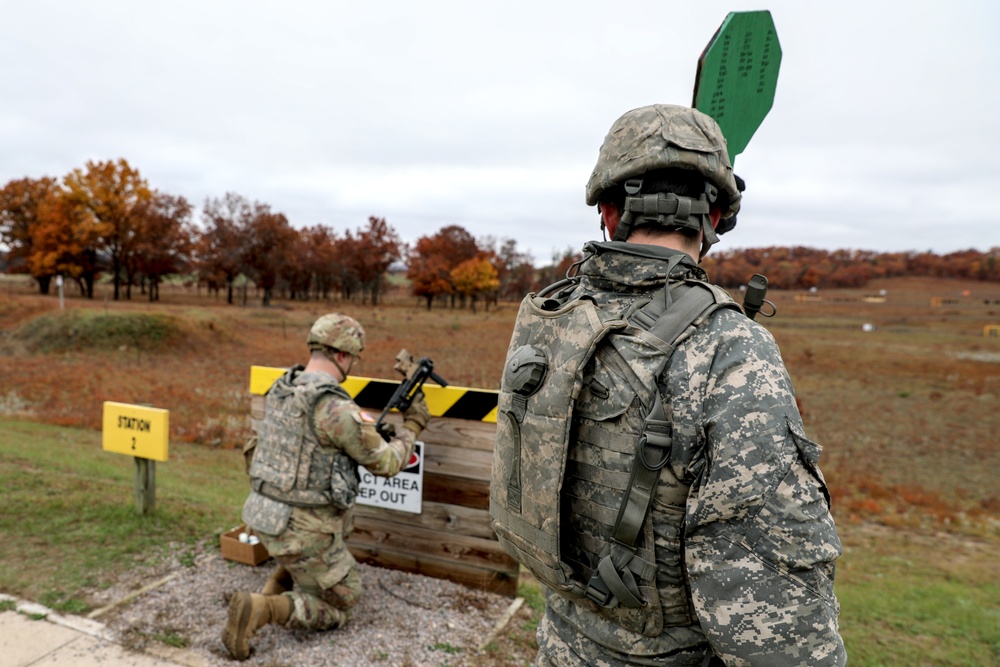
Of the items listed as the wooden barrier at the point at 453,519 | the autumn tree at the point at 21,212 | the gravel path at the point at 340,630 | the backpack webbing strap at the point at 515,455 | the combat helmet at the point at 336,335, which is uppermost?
the autumn tree at the point at 21,212

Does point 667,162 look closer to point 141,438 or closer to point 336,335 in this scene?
point 336,335

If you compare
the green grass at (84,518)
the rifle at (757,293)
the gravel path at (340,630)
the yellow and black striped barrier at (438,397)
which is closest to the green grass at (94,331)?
the green grass at (84,518)

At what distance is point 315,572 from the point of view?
13.4 ft

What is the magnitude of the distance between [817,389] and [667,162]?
22.9 meters

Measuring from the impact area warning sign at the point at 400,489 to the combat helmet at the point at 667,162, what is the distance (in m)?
3.30

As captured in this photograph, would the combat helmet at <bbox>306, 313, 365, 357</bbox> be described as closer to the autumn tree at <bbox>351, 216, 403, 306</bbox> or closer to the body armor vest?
the body armor vest

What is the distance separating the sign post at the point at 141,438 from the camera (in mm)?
5406

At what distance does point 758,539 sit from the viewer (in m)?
1.55

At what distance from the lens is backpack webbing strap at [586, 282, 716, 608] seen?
1.67 metres

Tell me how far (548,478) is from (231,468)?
858cm

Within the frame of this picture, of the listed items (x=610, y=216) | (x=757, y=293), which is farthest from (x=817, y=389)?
(x=610, y=216)

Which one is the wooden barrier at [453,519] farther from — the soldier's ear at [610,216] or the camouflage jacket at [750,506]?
the camouflage jacket at [750,506]

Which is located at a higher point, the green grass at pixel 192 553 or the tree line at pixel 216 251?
the tree line at pixel 216 251

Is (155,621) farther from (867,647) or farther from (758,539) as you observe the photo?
(867,647)
